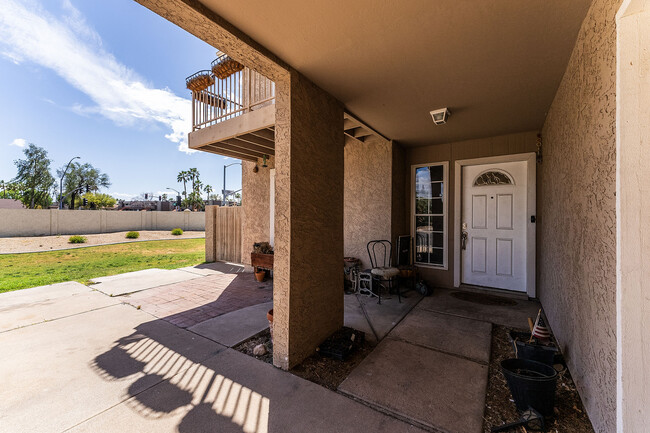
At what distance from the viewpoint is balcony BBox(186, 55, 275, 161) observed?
3.98 m

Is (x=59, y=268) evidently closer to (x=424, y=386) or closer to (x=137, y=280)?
(x=137, y=280)

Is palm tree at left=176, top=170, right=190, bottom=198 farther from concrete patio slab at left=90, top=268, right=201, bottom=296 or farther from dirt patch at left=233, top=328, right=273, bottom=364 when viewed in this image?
dirt patch at left=233, top=328, right=273, bottom=364

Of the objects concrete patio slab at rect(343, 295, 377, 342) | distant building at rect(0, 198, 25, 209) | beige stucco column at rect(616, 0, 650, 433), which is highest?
distant building at rect(0, 198, 25, 209)

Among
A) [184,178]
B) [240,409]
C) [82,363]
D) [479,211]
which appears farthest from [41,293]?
[184,178]

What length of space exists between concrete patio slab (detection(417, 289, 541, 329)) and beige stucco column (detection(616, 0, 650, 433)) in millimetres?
2237

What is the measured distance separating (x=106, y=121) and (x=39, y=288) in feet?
167

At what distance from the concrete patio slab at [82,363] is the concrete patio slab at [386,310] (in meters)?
1.86

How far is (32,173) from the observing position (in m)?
26.2

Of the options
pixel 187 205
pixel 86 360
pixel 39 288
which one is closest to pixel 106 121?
pixel 187 205

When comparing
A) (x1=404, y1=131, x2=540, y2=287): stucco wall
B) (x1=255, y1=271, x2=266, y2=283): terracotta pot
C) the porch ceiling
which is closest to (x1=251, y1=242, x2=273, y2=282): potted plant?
(x1=255, y1=271, x2=266, y2=283): terracotta pot

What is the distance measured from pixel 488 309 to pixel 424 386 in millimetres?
2288

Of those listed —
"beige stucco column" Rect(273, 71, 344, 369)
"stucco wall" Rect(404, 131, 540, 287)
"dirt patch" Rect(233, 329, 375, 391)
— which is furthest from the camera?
"stucco wall" Rect(404, 131, 540, 287)

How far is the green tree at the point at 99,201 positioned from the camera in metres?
27.4

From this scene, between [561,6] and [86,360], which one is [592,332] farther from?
[86,360]
